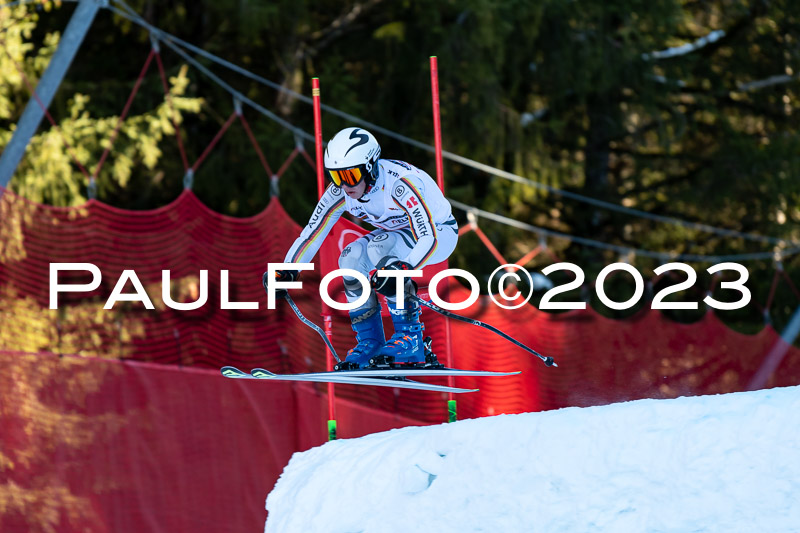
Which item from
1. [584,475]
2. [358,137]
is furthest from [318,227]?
[584,475]

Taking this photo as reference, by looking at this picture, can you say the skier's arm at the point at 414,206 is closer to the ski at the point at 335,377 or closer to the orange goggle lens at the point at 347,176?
the orange goggle lens at the point at 347,176

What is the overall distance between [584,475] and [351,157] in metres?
1.71

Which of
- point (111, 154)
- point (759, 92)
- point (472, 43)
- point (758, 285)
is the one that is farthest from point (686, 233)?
point (111, 154)

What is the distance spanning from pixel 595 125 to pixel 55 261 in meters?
10.8

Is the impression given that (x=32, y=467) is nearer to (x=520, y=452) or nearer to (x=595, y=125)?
(x=520, y=452)

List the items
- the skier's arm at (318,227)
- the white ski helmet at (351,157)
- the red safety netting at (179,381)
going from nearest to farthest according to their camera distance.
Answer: the white ski helmet at (351,157), the skier's arm at (318,227), the red safety netting at (179,381)

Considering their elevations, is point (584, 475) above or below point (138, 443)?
above

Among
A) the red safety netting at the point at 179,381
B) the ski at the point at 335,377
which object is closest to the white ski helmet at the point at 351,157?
the red safety netting at the point at 179,381

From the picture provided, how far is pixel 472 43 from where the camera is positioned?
14500mm

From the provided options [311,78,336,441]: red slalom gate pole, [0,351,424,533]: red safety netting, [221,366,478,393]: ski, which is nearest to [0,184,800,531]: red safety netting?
[0,351,424,533]: red safety netting

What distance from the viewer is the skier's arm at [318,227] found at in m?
5.11

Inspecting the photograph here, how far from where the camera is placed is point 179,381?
7492mm

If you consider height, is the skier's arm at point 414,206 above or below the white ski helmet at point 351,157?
below

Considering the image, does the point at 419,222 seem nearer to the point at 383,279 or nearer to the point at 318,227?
the point at 383,279
